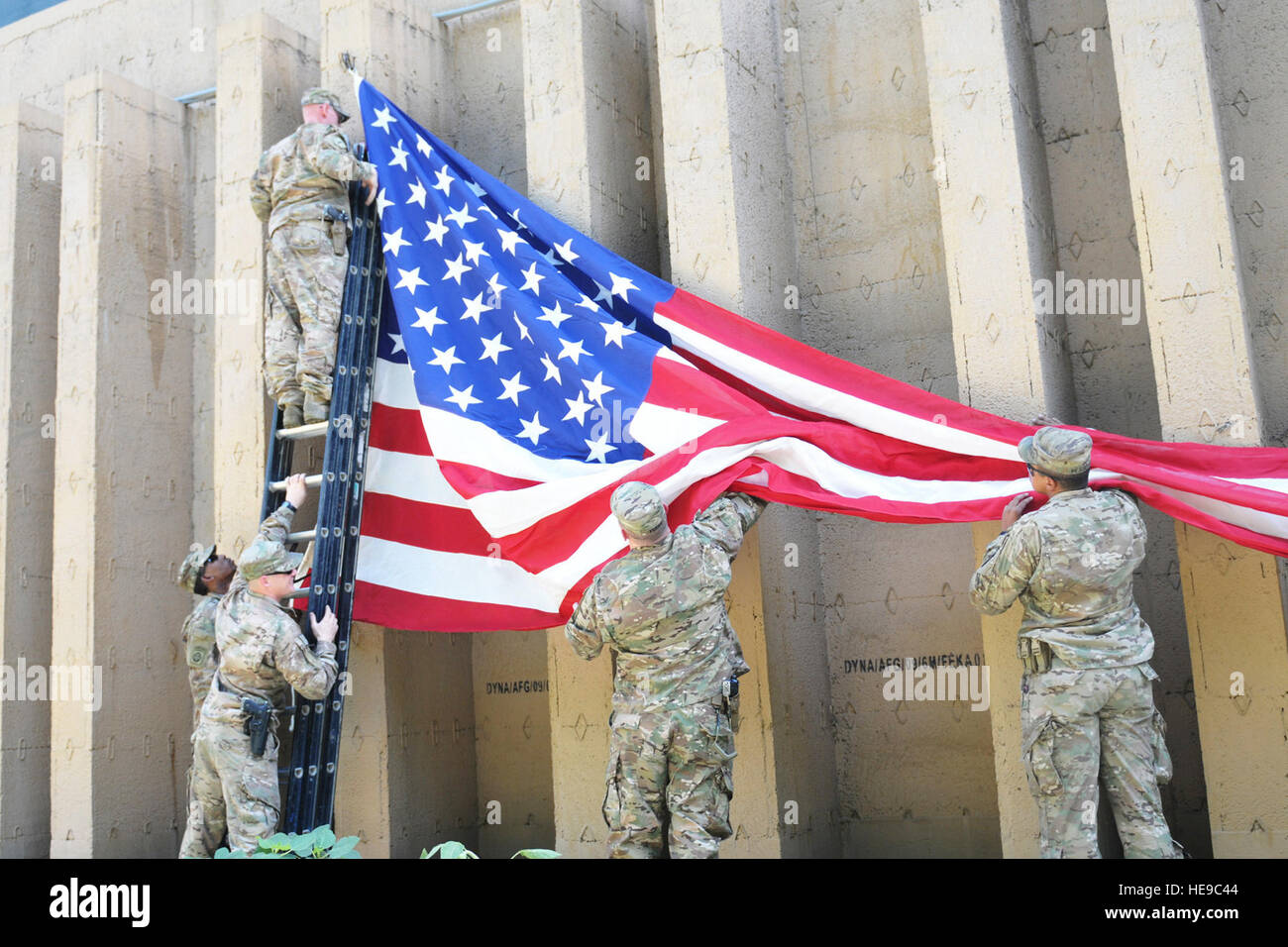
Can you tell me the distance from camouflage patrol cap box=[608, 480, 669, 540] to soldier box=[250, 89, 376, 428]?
2.43 m

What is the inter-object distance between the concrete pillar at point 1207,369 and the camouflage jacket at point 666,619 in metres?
2.25

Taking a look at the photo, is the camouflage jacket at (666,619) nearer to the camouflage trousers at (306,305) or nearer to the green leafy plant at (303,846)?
the green leafy plant at (303,846)

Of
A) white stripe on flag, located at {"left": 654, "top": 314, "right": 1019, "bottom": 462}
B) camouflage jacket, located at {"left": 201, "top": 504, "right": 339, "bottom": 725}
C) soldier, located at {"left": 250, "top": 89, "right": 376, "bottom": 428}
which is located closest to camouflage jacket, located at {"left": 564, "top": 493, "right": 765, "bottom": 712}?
white stripe on flag, located at {"left": 654, "top": 314, "right": 1019, "bottom": 462}

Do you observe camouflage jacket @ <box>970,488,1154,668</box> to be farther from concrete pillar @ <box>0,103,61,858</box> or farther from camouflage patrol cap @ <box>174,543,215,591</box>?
concrete pillar @ <box>0,103,61,858</box>

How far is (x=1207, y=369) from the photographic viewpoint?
5777 millimetres

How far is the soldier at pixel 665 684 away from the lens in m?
5.32

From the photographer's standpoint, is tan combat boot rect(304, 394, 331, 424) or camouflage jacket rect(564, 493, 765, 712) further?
tan combat boot rect(304, 394, 331, 424)

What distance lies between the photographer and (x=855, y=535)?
7.45m

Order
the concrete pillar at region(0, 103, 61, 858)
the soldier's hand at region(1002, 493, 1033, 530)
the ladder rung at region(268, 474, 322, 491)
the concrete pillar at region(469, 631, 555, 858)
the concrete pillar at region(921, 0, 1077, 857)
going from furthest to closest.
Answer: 1. the concrete pillar at region(0, 103, 61, 858)
2. the concrete pillar at region(469, 631, 555, 858)
3. the ladder rung at region(268, 474, 322, 491)
4. the concrete pillar at region(921, 0, 1077, 857)
5. the soldier's hand at region(1002, 493, 1033, 530)

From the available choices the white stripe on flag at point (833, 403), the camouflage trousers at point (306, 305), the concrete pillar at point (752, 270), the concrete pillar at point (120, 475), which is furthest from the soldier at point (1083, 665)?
the concrete pillar at point (120, 475)

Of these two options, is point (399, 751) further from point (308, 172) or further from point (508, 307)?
point (308, 172)

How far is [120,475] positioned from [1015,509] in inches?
247

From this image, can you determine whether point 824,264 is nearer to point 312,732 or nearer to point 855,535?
point 855,535

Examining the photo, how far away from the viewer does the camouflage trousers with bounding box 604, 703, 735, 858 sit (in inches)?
209
